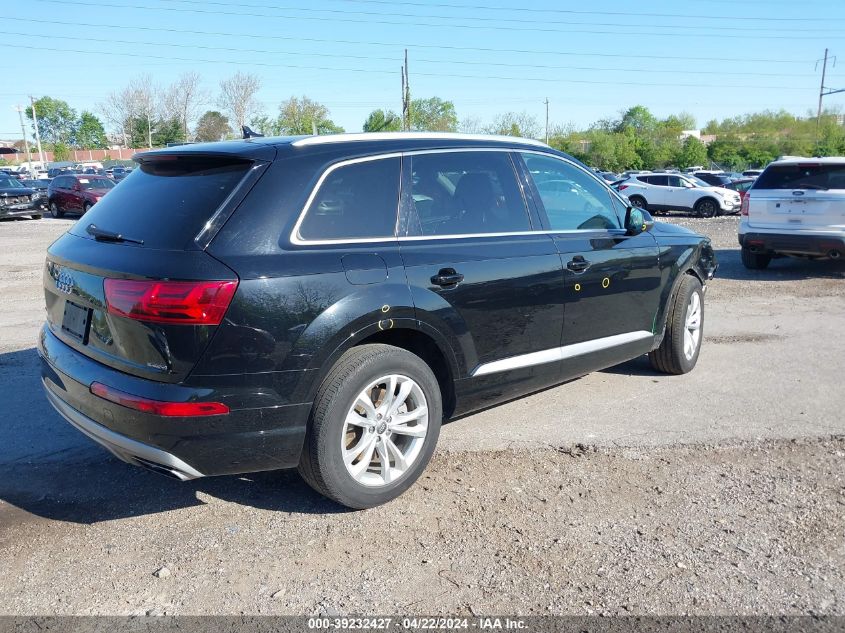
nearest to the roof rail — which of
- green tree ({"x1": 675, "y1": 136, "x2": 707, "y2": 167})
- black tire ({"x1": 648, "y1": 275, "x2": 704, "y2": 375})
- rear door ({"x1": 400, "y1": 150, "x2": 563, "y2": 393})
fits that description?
rear door ({"x1": 400, "y1": 150, "x2": 563, "y2": 393})

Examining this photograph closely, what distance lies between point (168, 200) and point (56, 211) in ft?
85.7

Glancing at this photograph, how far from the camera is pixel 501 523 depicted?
3629 millimetres

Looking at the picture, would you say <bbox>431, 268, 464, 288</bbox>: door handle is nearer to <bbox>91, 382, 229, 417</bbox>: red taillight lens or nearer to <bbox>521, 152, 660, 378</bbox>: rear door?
<bbox>521, 152, 660, 378</bbox>: rear door

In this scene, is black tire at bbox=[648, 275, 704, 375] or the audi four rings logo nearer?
the audi four rings logo

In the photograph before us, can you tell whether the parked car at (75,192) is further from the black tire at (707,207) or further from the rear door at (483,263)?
the rear door at (483,263)

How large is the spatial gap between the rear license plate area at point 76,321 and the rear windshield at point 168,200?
0.41 meters

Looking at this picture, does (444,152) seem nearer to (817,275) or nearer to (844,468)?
(844,468)

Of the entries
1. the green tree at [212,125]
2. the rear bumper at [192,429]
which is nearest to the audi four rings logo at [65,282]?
the rear bumper at [192,429]

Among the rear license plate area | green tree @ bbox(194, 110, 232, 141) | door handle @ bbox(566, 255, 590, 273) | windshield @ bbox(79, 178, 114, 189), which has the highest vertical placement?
green tree @ bbox(194, 110, 232, 141)

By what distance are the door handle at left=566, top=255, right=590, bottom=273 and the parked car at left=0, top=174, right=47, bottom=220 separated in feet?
79.4

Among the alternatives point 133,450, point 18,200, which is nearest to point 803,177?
point 133,450

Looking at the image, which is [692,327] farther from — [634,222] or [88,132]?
[88,132]

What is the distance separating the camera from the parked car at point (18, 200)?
78.1 feet

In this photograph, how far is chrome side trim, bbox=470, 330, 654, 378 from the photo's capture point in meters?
4.25
